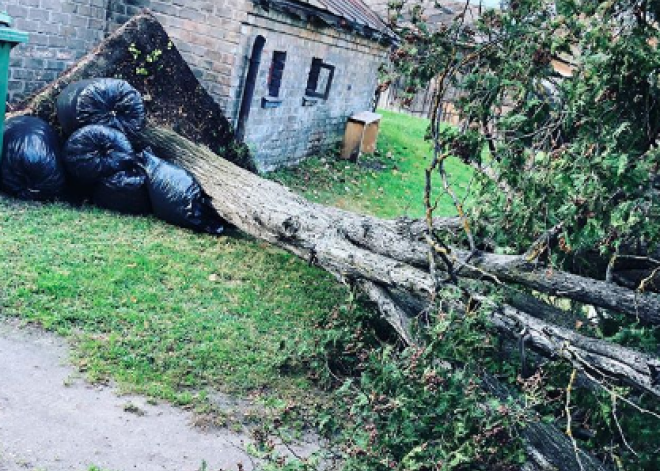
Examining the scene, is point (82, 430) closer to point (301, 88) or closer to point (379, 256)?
point (379, 256)

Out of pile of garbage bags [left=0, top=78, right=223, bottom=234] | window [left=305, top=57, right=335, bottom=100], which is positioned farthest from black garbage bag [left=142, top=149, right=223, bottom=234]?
window [left=305, top=57, right=335, bottom=100]

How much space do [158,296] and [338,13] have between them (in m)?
6.84

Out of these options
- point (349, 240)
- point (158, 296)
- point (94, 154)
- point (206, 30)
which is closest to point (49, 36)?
point (206, 30)

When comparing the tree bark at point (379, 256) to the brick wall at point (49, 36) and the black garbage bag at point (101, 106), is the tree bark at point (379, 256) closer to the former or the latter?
the black garbage bag at point (101, 106)

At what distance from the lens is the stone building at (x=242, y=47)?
8953 millimetres

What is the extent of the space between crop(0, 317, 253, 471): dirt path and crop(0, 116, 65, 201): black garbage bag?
109 inches

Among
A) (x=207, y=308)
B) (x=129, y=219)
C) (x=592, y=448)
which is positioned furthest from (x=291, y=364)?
(x=129, y=219)

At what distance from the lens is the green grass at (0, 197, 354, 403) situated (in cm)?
488

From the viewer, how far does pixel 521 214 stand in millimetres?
5117

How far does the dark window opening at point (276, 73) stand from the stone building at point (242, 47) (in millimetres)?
15

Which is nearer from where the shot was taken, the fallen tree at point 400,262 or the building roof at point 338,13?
the fallen tree at point 400,262

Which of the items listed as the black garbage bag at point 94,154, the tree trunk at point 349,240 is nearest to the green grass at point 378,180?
the tree trunk at point 349,240

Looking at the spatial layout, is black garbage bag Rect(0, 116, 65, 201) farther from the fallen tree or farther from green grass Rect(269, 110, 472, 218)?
green grass Rect(269, 110, 472, 218)

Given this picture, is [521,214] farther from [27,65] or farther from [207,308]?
[27,65]
